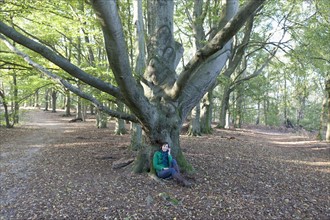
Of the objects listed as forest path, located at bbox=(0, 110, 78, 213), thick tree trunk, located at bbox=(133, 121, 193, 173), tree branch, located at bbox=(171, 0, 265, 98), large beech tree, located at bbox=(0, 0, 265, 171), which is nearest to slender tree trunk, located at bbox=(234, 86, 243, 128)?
forest path, located at bbox=(0, 110, 78, 213)

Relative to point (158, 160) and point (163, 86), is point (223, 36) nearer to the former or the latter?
point (163, 86)

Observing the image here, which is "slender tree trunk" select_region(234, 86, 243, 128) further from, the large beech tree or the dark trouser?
the dark trouser

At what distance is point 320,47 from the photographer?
12742mm

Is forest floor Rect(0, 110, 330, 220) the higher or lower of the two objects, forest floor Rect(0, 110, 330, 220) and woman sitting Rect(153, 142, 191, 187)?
the lower

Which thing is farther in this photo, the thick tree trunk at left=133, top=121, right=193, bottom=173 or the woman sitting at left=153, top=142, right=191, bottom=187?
the thick tree trunk at left=133, top=121, right=193, bottom=173

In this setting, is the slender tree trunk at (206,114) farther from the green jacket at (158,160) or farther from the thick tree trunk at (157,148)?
the green jacket at (158,160)

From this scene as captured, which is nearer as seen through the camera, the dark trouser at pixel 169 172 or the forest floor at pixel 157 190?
the forest floor at pixel 157 190

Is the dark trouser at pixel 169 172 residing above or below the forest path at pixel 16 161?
above

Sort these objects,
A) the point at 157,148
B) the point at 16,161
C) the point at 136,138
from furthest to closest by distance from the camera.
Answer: the point at 136,138
the point at 16,161
the point at 157,148

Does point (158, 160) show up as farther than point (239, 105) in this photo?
No

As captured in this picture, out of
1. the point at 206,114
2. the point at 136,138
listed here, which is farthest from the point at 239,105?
the point at 136,138

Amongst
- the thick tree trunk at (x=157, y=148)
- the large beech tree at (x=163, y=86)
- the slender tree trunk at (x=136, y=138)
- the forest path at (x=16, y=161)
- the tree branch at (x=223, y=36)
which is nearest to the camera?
the tree branch at (x=223, y=36)

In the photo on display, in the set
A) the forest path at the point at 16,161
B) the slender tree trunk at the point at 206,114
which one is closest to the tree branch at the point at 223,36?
the forest path at the point at 16,161

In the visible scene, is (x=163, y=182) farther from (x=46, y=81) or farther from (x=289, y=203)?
(x=46, y=81)
